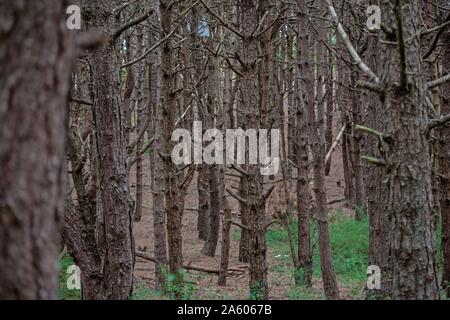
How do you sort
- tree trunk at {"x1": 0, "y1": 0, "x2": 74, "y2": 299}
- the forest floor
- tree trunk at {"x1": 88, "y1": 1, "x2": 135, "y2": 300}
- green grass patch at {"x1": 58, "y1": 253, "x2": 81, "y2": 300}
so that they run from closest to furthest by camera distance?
tree trunk at {"x1": 0, "y1": 0, "x2": 74, "y2": 299}, tree trunk at {"x1": 88, "y1": 1, "x2": 135, "y2": 300}, green grass patch at {"x1": 58, "y1": 253, "x2": 81, "y2": 300}, the forest floor

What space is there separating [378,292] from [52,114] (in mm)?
5137

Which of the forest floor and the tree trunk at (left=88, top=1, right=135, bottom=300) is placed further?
the forest floor

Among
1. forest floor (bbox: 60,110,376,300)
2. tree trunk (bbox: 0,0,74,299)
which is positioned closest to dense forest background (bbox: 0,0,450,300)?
tree trunk (bbox: 0,0,74,299)

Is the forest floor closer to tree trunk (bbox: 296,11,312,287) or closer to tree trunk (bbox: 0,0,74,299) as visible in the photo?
tree trunk (bbox: 296,11,312,287)

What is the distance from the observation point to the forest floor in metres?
11.6

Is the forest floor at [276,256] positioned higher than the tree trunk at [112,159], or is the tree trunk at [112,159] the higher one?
the tree trunk at [112,159]

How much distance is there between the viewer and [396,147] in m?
4.85

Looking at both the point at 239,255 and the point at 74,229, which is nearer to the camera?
the point at 74,229

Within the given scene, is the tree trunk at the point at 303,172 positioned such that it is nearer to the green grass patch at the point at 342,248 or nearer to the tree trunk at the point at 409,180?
the green grass patch at the point at 342,248

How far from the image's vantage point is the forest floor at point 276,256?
11.6 meters

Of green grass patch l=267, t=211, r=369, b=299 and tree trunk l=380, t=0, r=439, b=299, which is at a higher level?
tree trunk l=380, t=0, r=439, b=299

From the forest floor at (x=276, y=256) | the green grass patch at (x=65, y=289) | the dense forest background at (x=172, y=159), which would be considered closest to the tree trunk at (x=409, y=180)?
the dense forest background at (x=172, y=159)
